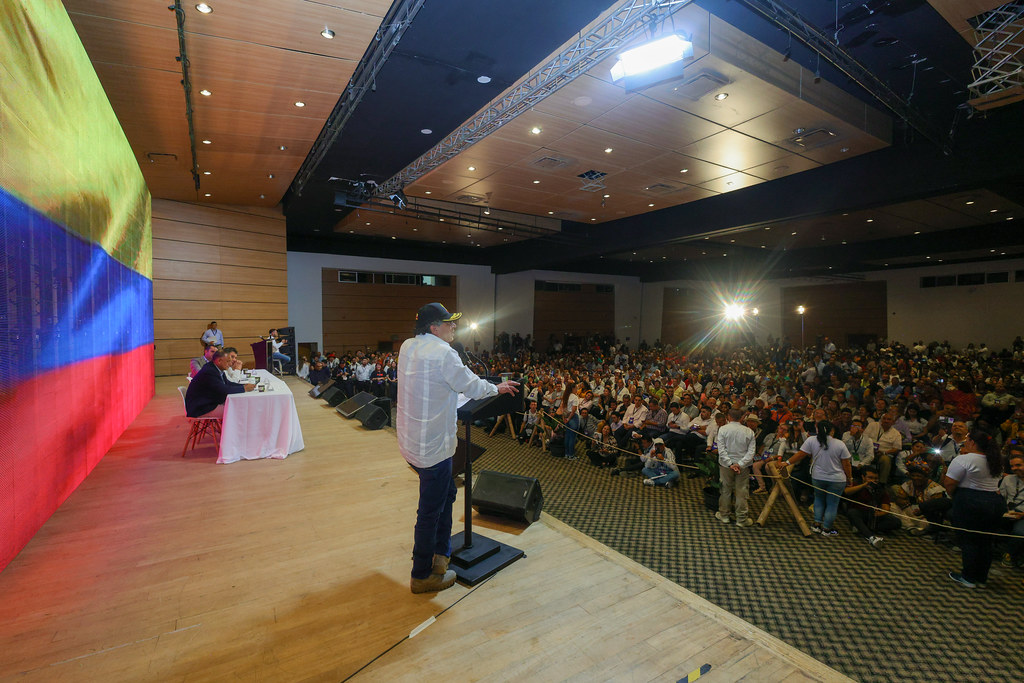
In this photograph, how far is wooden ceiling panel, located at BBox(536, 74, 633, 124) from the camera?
5047 mm

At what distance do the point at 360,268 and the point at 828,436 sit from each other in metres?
15.8

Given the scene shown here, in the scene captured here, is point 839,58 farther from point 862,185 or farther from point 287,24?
point 287,24

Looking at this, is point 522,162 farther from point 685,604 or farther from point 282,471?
point 685,604

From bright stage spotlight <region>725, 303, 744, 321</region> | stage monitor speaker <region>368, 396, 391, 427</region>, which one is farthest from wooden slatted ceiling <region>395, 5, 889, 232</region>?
bright stage spotlight <region>725, 303, 744, 321</region>

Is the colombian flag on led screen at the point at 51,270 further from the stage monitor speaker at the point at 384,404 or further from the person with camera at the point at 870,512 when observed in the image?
the person with camera at the point at 870,512

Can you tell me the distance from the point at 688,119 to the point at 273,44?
15.5 ft

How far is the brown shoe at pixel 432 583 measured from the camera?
8.26 ft

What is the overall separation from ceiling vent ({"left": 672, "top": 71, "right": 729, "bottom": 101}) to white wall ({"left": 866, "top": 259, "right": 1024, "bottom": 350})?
54.4 ft

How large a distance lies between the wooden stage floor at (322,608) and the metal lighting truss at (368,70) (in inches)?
169

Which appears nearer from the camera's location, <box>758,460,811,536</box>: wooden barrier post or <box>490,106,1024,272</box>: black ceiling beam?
<box>758,460,811,536</box>: wooden barrier post

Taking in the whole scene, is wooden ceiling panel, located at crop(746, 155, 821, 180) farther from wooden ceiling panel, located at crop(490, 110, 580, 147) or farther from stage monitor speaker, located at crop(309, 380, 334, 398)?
stage monitor speaker, located at crop(309, 380, 334, 398)

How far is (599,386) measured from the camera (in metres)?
10.5

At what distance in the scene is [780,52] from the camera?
16.3ft

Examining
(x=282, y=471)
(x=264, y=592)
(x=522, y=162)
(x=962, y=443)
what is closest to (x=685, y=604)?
(x=264, y=592)
